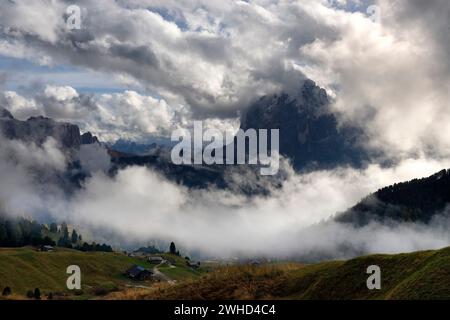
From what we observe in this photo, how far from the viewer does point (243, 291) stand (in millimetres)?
41531

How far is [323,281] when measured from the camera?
137 ft

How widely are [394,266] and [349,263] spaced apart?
3811 mm

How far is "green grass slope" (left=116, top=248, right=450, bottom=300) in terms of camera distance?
36.2 meters

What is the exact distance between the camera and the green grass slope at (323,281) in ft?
119
